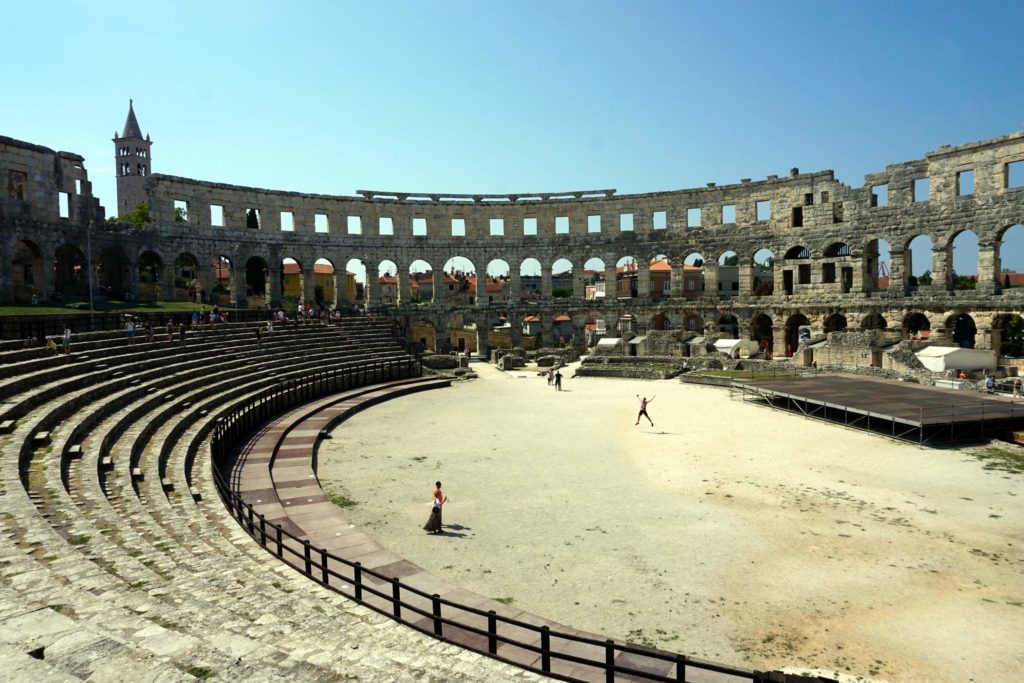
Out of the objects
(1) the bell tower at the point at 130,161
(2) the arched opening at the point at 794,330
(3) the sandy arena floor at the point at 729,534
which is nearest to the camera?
(3) the sandy arena floor at the point at 729,534

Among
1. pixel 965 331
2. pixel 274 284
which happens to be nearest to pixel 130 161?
pixel 274 284

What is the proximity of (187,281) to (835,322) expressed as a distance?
197ft

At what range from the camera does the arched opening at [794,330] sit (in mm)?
47147

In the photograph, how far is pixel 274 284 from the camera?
1959 inches

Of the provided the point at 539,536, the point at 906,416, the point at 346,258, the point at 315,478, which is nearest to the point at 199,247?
the point at 346,258


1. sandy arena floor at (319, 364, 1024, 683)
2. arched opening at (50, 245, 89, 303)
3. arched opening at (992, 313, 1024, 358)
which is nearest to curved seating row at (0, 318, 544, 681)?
sandy arena floor at (319, 364, 1024, 683)

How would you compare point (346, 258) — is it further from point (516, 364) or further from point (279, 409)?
point (279, 409)

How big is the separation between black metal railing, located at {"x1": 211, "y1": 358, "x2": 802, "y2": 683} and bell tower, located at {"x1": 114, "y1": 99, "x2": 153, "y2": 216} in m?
74.9

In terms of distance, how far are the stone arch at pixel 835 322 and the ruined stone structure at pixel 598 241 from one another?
17cm

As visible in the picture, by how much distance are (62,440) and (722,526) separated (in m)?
14.8

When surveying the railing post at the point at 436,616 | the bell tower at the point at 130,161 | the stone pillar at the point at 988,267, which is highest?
the bell tower at the point at 130,161

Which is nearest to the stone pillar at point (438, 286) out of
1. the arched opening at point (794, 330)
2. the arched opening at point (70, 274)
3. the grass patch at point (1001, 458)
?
the arched opening at point (70, 274)

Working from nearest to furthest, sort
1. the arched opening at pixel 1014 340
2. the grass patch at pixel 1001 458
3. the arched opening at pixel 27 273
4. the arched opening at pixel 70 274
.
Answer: the grass patch at pixel 1001 458 < the arched opening at pixel 27 273 < the arched opening at pixel 70 274 < the arched opening at pixel 1014 340

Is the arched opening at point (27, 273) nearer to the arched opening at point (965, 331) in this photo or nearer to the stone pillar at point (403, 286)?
the stone pillar at point (403, 286)
